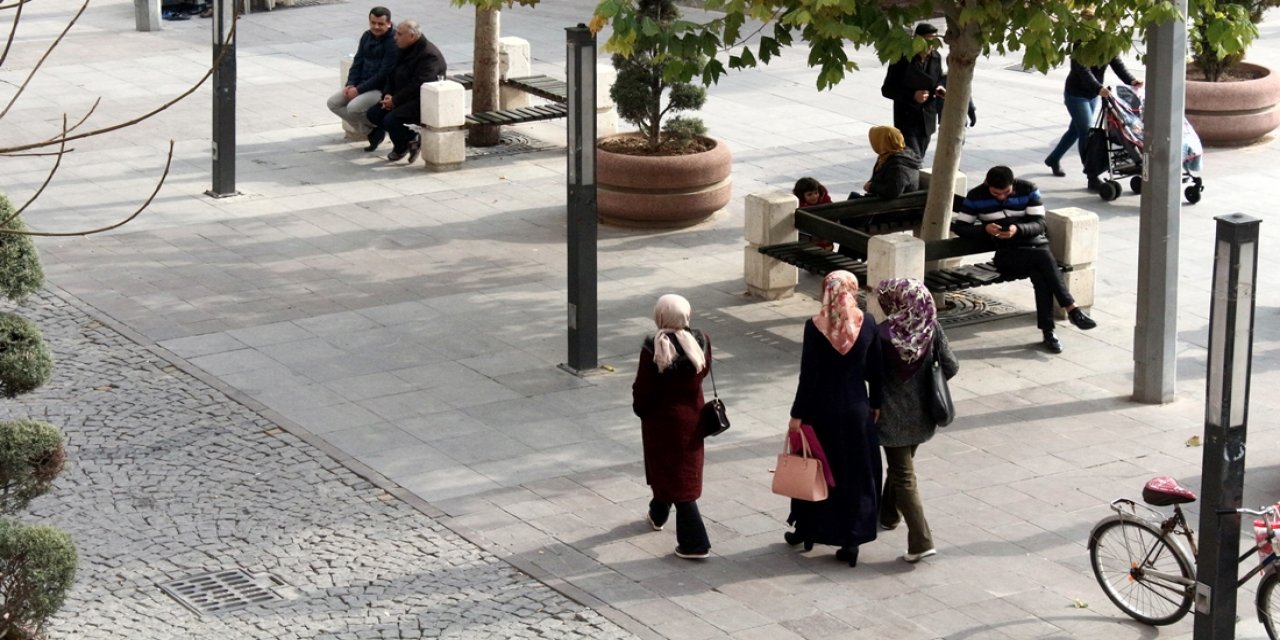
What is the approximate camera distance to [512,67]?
19.4 metres

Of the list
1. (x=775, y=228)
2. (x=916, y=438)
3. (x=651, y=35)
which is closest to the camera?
(x=916, y=438)

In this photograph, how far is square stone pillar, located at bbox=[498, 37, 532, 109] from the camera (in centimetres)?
1909

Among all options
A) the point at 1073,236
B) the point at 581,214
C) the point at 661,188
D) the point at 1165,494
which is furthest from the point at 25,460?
the point at 661,188

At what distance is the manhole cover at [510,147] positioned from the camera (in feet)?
60.0

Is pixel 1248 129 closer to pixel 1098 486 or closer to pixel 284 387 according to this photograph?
pixel 1098 486

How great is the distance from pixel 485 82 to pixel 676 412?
33.0ft

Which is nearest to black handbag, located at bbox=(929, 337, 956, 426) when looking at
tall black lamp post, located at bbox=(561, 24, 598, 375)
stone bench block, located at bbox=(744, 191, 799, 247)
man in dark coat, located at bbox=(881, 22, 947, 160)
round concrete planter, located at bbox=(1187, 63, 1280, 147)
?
→ tall black lamp post, located at bbox=(561, 24, 598, 375)

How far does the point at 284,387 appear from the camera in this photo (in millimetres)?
11719

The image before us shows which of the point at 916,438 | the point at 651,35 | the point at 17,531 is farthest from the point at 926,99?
the point at 17,531

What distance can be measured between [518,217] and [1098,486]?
279 inches

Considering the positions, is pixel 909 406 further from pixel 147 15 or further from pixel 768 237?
pixel 147 15

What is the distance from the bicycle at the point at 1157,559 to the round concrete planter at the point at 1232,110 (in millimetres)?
10156

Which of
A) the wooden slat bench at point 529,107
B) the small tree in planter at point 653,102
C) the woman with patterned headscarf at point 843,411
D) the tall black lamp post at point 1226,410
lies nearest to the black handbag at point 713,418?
the woman with patterned headscarf at point 843,411

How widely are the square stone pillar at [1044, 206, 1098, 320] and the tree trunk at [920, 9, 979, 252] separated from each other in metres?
0.71
